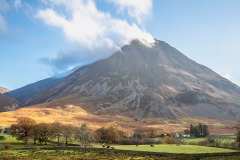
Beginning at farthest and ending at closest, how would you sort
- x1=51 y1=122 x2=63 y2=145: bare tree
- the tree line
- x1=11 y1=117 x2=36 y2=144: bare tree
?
the tree line → x1=51 y1=122 x2=63 y2=145: bare tree → x1=11 y1=117 x2=36 y2=144: bare tree

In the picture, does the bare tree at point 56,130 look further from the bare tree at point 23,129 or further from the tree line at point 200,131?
the tree line at point 200,131

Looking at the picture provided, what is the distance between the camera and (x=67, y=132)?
14262cm

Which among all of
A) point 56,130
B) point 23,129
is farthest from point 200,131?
point 23,129

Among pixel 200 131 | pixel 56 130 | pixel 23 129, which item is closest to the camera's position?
pixel 23 129

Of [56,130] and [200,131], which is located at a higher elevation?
[200,131]

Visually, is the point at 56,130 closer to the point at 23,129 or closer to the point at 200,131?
the point at 23,129

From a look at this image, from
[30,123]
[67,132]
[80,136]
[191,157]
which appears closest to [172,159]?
[191,157]

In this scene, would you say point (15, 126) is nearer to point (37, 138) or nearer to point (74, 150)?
point (37, 138)

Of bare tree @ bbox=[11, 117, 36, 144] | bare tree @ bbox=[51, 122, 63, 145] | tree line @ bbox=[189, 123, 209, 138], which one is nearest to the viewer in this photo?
bare tree @ bbox=[11, 117, 36, 144]

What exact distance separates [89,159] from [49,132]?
239 ft

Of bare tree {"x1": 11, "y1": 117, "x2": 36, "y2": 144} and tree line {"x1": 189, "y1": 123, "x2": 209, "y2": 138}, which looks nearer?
bare tree {"x1": 11, "y1": 117, "x2": 36, "y2": 144}

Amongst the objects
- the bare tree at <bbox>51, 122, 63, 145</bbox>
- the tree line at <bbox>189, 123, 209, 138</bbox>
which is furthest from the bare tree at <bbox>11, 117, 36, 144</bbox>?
the tree line at <bbox>189, 123, 209, 138</bbox>

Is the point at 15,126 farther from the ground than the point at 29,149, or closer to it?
farther from the ground

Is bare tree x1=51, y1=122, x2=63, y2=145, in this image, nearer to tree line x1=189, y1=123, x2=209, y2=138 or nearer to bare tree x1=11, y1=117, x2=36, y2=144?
bare tree x1=11, y1=117, x2=36, y2=144
